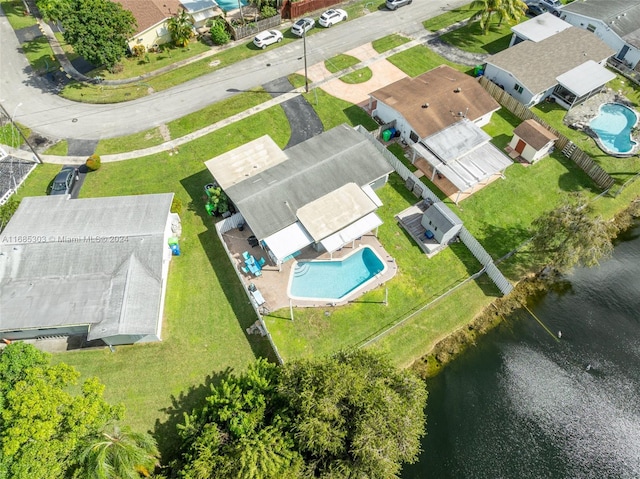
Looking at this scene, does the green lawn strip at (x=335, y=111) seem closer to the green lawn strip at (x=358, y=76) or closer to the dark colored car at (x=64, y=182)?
the green lawn strip at (x=358, y=76)

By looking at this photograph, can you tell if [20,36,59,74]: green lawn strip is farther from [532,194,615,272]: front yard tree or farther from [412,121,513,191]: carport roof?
[532,194,615,272]: front yard tree

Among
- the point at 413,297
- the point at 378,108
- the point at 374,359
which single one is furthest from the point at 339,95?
the point at 374,359

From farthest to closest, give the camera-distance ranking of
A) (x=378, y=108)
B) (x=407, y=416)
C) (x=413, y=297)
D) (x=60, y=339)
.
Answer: (x=378, y=108)
(x=413, y=297)
(x=60, y=339)
(x=407, y=416)

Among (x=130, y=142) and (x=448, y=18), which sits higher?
(x=448, y=18)

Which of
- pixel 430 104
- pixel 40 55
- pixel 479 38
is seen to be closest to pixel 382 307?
pixel 430 104

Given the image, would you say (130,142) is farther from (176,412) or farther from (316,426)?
(316,426)

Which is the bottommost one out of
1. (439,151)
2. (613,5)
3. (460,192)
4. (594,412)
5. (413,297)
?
(594,412)

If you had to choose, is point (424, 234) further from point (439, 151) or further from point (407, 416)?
point (407, 416)

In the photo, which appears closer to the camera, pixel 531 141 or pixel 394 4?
pixel 531 141
